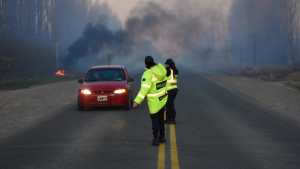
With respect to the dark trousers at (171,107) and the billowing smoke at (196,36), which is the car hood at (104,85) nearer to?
the dark trousers at (171,107)

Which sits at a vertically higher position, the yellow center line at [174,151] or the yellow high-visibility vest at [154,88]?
the yellow high-visibility vest at [154,88]

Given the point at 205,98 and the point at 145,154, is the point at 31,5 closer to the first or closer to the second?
the point at 205,98

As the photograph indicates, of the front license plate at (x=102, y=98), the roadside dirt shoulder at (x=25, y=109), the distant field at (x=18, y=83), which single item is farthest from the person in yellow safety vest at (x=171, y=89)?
the distant field at (x=18, y=83)

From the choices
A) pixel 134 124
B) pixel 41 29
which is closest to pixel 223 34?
pixel 41 29

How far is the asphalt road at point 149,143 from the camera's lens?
9508 millimetres

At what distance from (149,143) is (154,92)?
1.05 metres

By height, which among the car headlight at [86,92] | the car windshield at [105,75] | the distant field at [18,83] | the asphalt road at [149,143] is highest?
the car windshield at [105,75]

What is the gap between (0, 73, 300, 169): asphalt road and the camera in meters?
9.51

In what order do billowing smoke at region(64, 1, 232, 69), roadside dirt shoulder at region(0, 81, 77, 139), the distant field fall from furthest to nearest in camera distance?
billowing smoke at region(64, 1, 232, 69) → the distant field → roadside dirt shoulder at region(0, 81, 77, 139)

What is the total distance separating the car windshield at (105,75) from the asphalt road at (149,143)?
226 cm

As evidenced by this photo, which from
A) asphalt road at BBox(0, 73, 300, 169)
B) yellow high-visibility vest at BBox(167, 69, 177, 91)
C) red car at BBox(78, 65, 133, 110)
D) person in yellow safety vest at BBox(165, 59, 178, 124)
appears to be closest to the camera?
asphalt road at BBox(0, 73, 300, 169)

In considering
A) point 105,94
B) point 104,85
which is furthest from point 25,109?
point 105,94

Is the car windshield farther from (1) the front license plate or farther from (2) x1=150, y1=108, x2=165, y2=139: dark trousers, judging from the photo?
(2) x1=150, y1=108, x2=165, y2=139: dark trousers

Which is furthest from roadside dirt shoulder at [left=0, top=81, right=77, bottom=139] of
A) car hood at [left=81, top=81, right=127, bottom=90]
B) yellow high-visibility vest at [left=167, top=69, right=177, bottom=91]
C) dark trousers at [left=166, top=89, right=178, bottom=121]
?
yellow high-visibility vest at [left=167, top=69, right=177, bottom=91]
